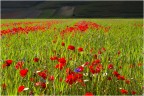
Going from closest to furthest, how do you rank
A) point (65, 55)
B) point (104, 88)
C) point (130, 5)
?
point (104, 88) < point (65, 55) < point (130, 5)

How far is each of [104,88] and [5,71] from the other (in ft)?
4.47

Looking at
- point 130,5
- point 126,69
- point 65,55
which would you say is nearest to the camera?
point 126,69

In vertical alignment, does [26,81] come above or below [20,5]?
below

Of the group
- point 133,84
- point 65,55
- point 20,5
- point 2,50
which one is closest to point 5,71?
point 65,55

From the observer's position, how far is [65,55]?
5.26 meters

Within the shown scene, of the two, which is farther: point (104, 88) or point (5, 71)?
point (5, 71)

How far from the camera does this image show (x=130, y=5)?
11388 cm

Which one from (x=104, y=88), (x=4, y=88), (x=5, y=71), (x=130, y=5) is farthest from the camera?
(x=130, y=5)

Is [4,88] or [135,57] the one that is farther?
[135,57]

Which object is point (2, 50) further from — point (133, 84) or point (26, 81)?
point (133, 84)

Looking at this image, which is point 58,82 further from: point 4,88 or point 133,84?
point 133,84

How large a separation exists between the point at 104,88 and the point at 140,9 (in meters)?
105

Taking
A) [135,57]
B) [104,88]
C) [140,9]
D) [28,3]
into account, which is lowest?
[104,88]

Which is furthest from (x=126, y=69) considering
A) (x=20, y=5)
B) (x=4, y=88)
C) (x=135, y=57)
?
(x=20, y=5)
